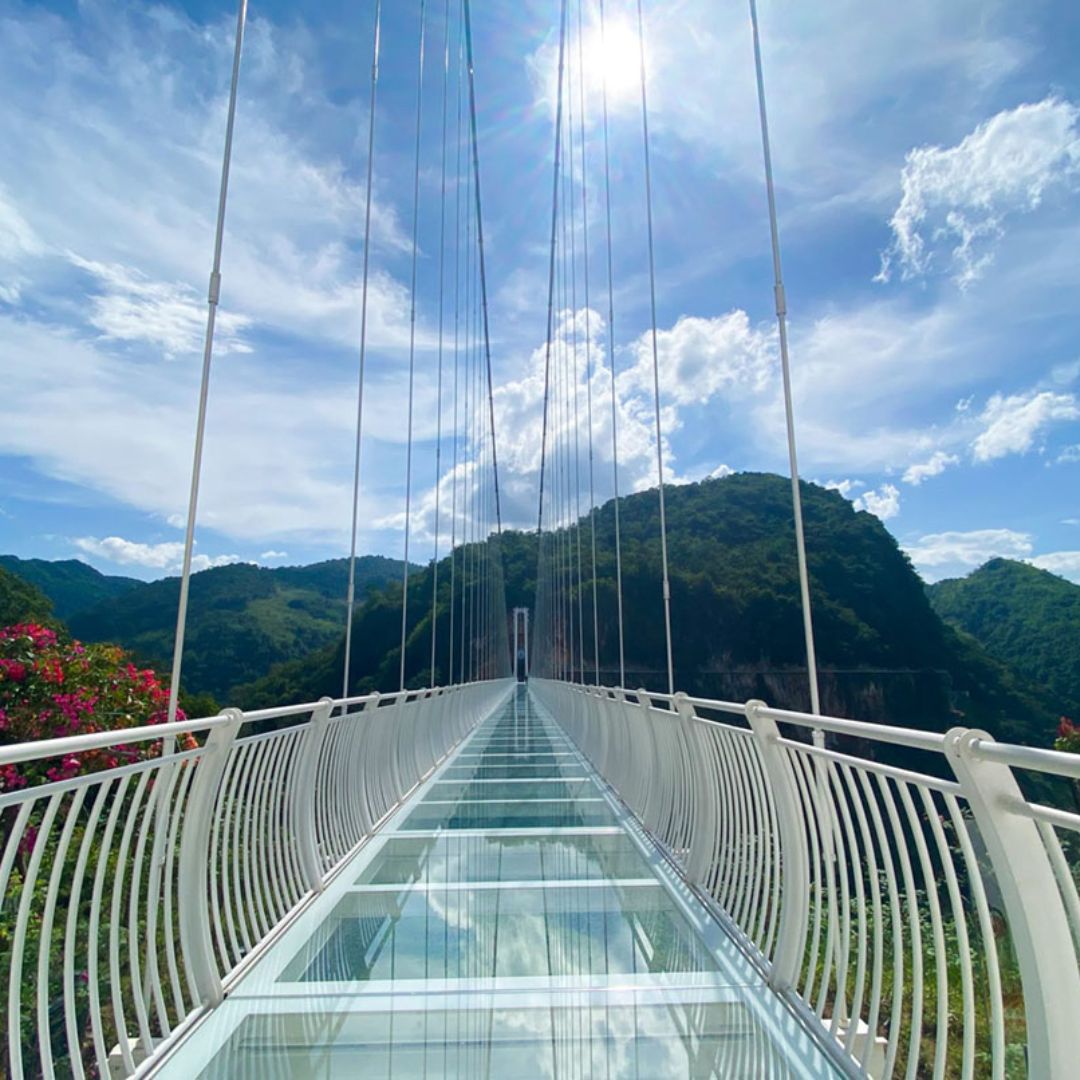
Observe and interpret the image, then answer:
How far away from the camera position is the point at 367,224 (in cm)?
729

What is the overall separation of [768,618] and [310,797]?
29578 millimetres

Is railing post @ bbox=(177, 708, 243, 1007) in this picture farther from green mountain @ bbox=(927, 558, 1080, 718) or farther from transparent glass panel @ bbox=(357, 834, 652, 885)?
green mountain @ bbox=(927, 558, 1080, 718)

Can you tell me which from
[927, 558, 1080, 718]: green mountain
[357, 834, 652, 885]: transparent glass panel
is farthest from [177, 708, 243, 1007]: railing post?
[927, 558, 1080, 718]: green mountain

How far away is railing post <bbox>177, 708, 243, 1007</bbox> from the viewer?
86.0 inches

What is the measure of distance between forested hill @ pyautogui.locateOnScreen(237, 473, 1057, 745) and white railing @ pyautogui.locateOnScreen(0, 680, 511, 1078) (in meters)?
20.7

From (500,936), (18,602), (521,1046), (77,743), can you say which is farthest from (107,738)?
(18,602)

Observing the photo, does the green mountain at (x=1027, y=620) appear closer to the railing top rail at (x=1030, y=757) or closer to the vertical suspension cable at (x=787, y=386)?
the vertical suspension cable at (x=787, y=386)

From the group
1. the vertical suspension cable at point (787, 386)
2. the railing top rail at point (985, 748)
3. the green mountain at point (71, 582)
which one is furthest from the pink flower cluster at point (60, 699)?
the green mountain at point (71, 582)

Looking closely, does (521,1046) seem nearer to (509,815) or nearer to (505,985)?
(505,985)

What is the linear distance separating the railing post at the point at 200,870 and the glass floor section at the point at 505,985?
4.2 inches

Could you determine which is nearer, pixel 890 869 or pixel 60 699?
pixel 890 869

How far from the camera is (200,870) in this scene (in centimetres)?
221

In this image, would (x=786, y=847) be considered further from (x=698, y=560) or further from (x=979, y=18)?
(x=698, y=560)

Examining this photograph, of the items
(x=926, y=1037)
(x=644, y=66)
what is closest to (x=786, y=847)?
(x=926, y=1037)
